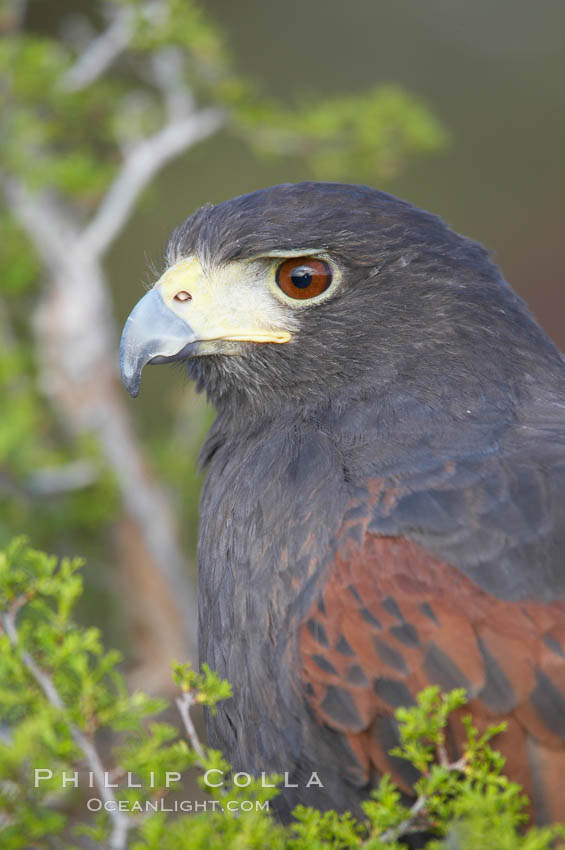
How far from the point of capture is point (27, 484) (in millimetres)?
3691

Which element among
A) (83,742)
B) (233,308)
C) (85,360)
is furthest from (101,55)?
(83,742)

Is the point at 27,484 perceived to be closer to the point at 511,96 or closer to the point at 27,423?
the point at 27,423

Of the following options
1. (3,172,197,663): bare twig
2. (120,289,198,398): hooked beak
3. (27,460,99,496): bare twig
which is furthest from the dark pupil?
(3,172,197,663): bare twig

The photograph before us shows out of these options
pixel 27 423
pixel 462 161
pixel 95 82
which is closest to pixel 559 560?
pixel 27 423

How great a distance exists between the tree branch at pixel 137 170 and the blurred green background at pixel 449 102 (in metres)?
3.47

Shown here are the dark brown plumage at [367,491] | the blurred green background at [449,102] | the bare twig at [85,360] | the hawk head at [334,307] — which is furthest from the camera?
the blurred green background at [449,102]

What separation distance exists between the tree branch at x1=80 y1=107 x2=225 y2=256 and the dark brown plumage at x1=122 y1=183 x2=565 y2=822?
67.5 inches

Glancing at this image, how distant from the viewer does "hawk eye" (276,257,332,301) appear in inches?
88.2

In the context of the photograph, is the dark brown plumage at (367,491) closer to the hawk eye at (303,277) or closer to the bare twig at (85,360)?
the hawk eye at (303,277)

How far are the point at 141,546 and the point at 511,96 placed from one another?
6413 millimetres

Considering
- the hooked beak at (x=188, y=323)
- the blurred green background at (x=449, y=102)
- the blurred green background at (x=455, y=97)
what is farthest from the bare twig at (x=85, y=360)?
the blurred green background at (x=455, y=97)

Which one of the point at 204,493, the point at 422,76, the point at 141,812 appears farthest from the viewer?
the point at 422,76

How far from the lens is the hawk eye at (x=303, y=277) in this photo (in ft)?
7.35

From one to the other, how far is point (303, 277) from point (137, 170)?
2.17m
